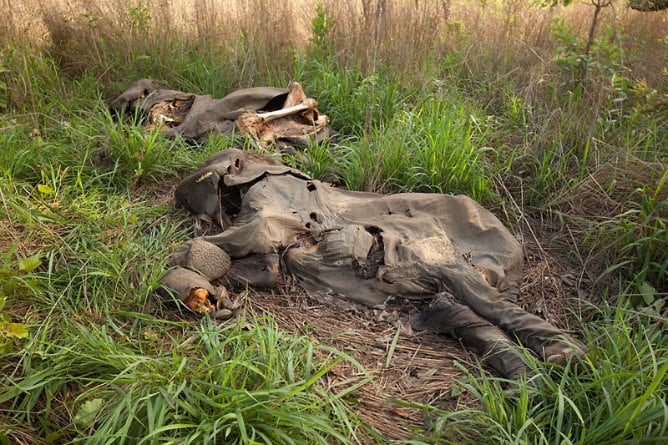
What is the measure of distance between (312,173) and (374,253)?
116 centimetres

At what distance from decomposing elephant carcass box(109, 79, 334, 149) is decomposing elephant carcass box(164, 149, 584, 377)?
1032 mm

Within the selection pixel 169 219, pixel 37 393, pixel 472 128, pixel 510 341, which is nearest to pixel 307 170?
pixel 169 219

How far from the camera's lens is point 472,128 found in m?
3.98

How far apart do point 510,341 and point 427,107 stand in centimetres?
243

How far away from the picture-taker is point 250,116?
13.1 ft

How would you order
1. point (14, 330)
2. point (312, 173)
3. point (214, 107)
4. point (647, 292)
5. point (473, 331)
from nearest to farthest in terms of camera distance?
1. point (14, 330)
2. point (473, 331)
3. point (647, 292)
4. point (312, 173)
5. point (214, 107)

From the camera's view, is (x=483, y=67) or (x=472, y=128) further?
(x=483, y=67)

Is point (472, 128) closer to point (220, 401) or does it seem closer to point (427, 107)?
point (427, 107)

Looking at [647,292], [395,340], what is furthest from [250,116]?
[647,292]

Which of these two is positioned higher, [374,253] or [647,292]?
[374,253]

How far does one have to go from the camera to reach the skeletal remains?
233 cm

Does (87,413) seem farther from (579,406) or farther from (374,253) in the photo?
(579,406)

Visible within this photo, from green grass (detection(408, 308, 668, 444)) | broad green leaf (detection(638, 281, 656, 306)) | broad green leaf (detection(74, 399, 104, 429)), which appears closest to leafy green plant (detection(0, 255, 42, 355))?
broad green leaf (detection(74, 399, 104, 429))

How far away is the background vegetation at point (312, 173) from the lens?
182 centimetres
